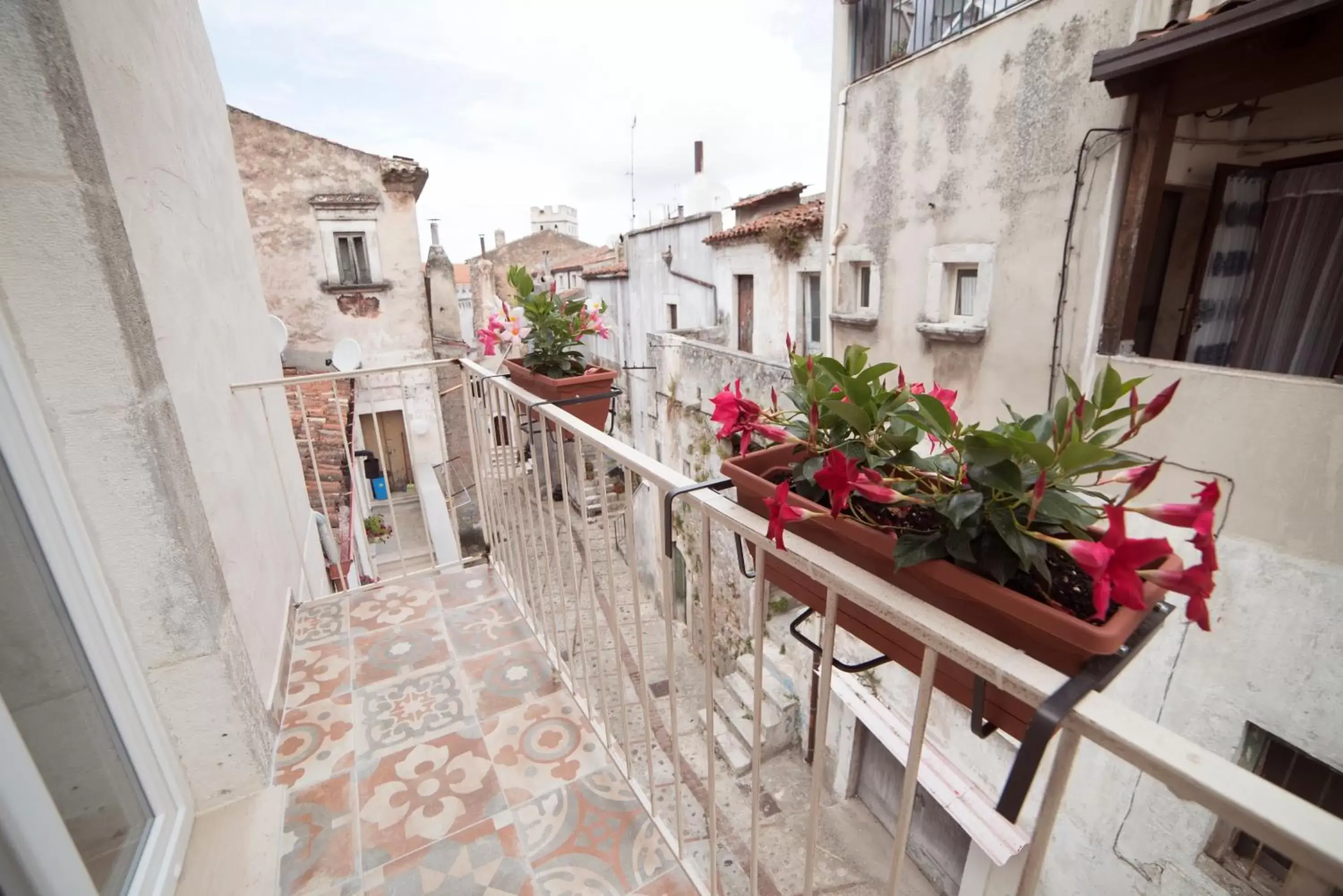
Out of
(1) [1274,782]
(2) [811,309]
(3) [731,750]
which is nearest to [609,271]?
(2) [811,309]

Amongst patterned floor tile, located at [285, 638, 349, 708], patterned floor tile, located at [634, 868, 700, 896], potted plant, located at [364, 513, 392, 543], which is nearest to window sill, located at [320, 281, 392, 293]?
potted plant, located at [364, 513, 392, 543]

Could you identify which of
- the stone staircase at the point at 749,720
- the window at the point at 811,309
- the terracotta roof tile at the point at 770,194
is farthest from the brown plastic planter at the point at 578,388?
the terracotta roof tile at the point at 770,194

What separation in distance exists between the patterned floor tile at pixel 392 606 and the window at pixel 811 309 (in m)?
5.48

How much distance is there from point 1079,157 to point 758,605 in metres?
3.66

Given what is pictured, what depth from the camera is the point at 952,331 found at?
3.91 metres

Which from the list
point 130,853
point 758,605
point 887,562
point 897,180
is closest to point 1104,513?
point 887,562

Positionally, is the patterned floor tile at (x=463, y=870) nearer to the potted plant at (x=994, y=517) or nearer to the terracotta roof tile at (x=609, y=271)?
the potted plant at (x=994, y=517)

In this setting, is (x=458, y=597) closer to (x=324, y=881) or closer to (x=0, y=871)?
(x=324, y=881)

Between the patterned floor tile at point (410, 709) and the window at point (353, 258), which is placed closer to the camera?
the patterned floor tile at point (410, 709)

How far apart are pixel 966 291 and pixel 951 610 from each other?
405cm

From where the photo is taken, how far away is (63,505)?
→ 1.02 m

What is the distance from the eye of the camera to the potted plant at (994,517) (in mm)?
519

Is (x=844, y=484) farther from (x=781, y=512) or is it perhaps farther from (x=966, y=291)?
(x=966, y=291)

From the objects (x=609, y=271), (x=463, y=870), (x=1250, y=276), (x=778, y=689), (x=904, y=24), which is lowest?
(x=778, y=689)
